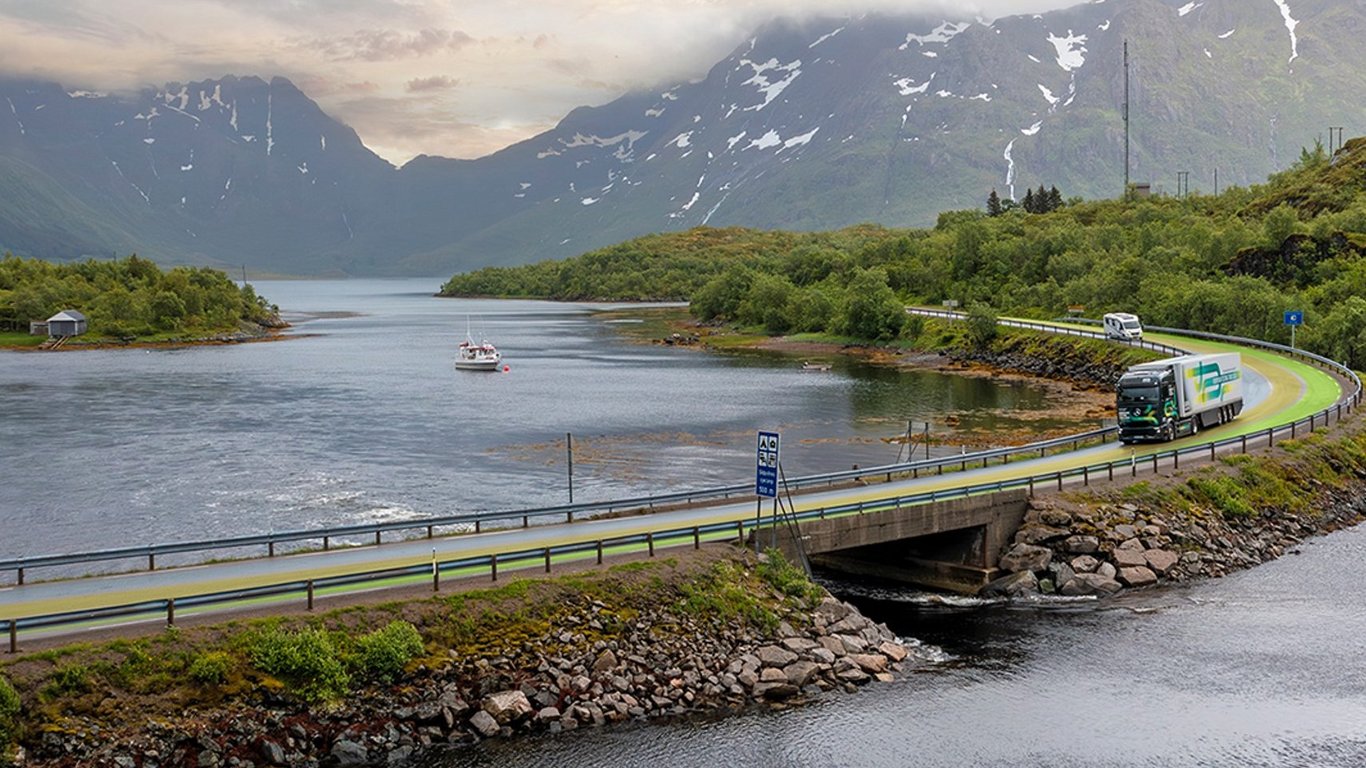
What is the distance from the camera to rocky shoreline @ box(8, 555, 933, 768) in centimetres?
2822

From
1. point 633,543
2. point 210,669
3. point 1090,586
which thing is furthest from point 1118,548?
point 210,669

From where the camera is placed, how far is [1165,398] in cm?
6303

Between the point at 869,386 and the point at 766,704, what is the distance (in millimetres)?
86436

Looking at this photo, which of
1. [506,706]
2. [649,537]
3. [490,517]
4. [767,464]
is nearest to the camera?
[506,706]

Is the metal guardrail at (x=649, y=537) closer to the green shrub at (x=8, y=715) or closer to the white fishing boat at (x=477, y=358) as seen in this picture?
the green shrub at (x=8, y=715)

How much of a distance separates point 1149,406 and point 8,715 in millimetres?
52562

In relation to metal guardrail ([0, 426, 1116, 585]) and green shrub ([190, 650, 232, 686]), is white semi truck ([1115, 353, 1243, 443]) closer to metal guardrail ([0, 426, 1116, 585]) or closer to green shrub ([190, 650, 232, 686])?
metal guardrail ([0, 426, 1116, 585])

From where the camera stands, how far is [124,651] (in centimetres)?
2938

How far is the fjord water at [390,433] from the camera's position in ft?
211

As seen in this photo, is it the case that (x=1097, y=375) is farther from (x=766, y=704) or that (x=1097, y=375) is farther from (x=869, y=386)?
(x=766, y=704)

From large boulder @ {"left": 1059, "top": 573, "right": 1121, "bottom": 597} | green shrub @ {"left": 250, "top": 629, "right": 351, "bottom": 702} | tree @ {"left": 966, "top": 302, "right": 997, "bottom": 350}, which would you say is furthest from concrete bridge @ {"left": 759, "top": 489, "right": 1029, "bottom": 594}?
tree @ {"left": 966, "top": 302, "right": 997, "bottom": 350}

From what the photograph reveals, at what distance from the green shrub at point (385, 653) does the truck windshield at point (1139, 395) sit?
142ft

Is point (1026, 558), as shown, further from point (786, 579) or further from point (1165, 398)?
point (1165, 398)

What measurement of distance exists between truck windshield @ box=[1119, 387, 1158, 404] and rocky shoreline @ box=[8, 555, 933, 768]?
28405mm
